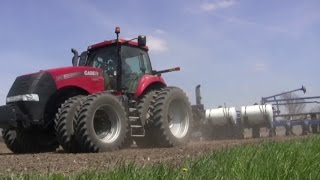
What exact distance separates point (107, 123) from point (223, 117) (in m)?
8.31

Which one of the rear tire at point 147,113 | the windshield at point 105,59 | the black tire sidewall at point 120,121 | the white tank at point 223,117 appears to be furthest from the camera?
the white tank at point 223,117

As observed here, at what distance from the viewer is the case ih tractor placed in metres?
9.02

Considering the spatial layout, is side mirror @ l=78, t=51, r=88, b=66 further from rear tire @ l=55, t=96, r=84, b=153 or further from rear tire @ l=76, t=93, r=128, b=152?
rear tire @ l=55, t=96, r=84, b=153

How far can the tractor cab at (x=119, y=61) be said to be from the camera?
35.5 ft

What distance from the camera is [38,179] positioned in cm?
392

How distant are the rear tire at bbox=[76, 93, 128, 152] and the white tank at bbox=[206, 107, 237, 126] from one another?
8093mm

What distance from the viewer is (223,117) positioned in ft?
57.2

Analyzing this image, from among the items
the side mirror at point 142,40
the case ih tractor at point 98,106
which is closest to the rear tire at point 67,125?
the case ih tractor at point 98,106

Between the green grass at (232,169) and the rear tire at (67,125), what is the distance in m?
3.86

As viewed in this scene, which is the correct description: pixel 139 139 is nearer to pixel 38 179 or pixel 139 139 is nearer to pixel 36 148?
pixel 36 148

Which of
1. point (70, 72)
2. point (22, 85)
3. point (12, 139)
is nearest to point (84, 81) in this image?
point (70, 72)

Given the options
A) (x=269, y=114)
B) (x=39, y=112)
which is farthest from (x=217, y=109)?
(x=39, y=112)

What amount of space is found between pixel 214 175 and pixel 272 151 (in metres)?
1.80

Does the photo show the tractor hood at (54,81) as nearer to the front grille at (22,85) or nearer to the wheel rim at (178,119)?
the front grille at (22,85)
